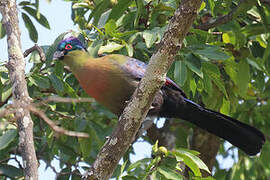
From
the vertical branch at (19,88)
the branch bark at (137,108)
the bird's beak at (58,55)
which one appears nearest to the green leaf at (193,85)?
the branch bark at (137,108)

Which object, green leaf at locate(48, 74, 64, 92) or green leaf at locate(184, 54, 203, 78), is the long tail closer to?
green leaf at locate(184, 54, 203, 78)

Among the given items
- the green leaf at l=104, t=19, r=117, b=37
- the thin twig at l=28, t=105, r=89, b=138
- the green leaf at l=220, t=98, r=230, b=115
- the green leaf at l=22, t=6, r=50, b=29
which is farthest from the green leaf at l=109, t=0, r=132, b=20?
the thin twig at l=28, t=105, r=89, b=138

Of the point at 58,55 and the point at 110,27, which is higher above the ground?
the point at 110,27

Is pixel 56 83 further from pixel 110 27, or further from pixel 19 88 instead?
pixel 19 88

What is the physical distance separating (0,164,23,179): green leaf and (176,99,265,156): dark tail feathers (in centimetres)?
154

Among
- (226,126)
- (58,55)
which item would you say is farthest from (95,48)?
(226,126)

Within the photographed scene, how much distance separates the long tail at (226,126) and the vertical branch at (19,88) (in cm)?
182

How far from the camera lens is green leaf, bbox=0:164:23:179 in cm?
376

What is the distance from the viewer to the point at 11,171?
379 centimetres

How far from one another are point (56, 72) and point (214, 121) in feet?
4.98

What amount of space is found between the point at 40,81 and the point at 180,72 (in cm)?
116

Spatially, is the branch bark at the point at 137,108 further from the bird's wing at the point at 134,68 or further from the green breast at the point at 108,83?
the bird's wing at the point at 134,68

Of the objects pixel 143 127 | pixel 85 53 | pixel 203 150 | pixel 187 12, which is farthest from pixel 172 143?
pixel 187 12

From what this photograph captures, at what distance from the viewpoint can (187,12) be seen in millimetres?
2662
